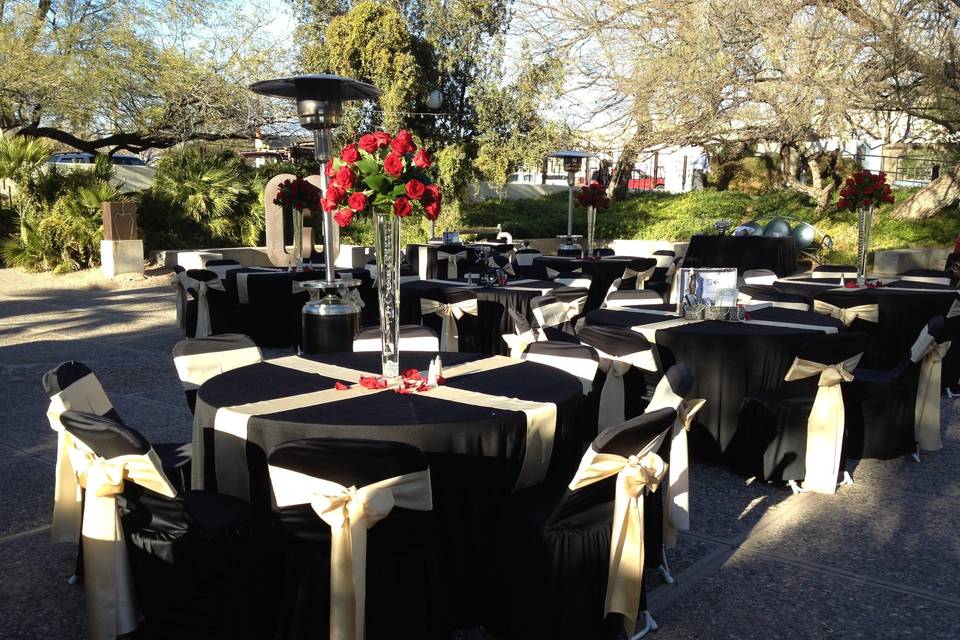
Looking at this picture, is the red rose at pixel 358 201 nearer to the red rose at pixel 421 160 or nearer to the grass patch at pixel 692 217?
the red rose at pixel 421 160

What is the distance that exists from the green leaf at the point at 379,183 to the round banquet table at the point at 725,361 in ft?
7.62

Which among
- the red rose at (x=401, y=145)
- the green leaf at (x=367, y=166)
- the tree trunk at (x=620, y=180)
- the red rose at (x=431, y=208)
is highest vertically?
the tree trunk at (x=620, y=180)

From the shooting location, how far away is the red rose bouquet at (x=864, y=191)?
26.2 feet

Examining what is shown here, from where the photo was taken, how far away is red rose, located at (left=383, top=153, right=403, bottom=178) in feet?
11.9

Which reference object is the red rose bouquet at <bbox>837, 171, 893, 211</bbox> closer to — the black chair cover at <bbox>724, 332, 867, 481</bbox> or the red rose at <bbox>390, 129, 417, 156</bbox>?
the black chair cover at <bbox>724, 332, 867, 481</bbox>

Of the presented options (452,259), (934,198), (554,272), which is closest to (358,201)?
(554,272)

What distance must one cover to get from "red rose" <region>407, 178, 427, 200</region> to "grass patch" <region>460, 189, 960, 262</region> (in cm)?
1628

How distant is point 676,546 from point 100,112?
66.7ft

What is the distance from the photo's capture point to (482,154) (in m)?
21.2

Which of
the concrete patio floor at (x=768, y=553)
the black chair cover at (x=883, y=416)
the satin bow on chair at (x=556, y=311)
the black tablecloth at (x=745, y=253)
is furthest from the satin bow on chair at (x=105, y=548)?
the black tablecloth at (x=745, y=253)

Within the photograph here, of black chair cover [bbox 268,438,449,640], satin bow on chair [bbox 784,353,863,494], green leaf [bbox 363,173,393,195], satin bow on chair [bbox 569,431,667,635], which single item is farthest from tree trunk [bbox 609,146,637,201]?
black chair cover [bbox 268,438,449,640]

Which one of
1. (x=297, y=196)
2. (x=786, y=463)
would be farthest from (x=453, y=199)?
(x=786, y=463)

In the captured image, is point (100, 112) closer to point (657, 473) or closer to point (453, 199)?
point (453, 199)

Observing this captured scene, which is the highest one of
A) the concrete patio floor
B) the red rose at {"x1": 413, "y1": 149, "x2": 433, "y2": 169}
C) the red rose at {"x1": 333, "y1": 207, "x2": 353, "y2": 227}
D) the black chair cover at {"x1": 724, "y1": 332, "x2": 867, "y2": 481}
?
the red rose at {"x1": 413, "y1": 149, "x2": 433, "y2": 169}
